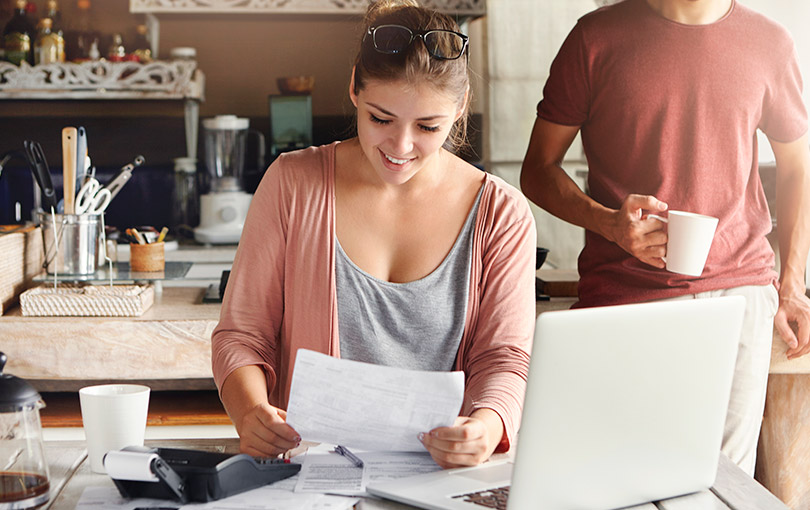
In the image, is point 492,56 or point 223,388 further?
point 492,56

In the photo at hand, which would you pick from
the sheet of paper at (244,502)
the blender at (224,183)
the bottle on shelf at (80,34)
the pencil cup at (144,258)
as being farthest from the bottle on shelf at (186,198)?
the sheet of paper at (244,502)

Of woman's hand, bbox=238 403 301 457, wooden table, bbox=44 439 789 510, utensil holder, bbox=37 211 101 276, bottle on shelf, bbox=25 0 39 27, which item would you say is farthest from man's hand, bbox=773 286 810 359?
bottle on shelf, bbox=25 0 39 27

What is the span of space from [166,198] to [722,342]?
2736 millimetres

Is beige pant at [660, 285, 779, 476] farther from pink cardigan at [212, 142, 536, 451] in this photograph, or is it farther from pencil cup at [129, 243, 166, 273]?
pencil cup at [129, 243, 166, 273]

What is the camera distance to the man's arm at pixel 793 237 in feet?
5.97

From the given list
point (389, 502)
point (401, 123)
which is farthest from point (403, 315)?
point (389, 502)

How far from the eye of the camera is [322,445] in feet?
3.80

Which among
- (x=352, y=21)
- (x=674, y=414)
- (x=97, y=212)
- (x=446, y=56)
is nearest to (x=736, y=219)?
(x=446, y=56)

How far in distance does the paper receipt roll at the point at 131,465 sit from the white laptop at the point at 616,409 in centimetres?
25

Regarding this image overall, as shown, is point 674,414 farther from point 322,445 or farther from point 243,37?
point 243,37

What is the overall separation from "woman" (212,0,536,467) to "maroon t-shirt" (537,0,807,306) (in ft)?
1.49

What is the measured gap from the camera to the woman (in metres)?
1.24

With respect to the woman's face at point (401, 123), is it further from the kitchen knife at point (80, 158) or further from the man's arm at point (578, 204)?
the kitchen knife at point (80, 158)

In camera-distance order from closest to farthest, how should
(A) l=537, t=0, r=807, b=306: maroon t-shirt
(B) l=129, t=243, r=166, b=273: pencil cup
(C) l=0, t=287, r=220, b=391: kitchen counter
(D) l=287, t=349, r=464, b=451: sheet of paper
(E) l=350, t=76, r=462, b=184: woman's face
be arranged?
(D) l=287, t=349, r=464, b=451: sheet of paper
(E) l=350, t=76, r=462, b=184: woman's face
(A) l=537, t=0, r=807, b=306: maroon t-shirt
(C) l=0, t=287, r=220, b=391: kitchen counter
(B) l=129, t=243, r=166, b=273: pencil cup
